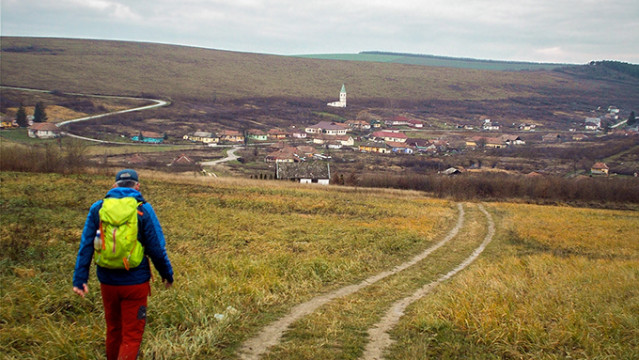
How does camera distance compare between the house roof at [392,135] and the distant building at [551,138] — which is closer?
the house roof at [392,135]

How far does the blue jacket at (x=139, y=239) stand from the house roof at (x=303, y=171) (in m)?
44.5

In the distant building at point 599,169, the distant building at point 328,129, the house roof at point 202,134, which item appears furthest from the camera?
the distant building at point 328,129

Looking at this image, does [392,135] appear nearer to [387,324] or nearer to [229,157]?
[229,157]

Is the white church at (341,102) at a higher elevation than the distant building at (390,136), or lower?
higher

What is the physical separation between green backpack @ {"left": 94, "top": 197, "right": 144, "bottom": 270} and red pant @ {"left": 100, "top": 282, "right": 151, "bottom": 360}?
0.96 ft

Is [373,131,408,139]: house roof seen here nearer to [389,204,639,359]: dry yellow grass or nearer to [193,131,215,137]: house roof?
[193,131,215,137]: house roof

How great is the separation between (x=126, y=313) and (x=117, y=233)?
2.81 feet

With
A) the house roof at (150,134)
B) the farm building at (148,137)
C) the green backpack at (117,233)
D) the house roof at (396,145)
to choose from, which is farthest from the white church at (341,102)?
the green backpack at (117,233)

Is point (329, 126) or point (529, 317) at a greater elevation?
point (329, 126)

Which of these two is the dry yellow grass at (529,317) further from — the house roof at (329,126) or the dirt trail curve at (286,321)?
the house roof at (329,126)

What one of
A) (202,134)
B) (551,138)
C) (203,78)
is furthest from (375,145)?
(203,78)

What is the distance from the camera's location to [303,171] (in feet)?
164

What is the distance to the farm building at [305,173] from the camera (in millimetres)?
49375

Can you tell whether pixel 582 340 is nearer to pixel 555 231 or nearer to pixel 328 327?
pixel 328 327
